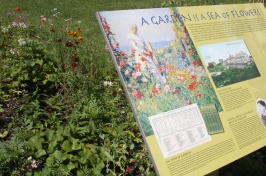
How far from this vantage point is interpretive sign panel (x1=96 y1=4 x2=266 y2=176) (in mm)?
1852

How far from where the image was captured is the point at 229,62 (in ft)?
7.89

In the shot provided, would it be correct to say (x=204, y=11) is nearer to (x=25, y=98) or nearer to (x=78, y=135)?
(x=78, y=135)

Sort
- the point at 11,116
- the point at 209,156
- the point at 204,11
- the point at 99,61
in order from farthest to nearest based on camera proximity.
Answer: the point at 99,61 → the point at 11,116 → the point at 204,11 → the point at 209,156

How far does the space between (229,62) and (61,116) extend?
166 cm

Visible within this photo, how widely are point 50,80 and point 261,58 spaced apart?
204 cm

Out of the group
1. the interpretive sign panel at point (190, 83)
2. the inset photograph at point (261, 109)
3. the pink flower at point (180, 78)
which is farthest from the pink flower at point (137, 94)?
the inset photograph at point (261, 109)

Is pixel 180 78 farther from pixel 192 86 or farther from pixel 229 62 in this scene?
pixel 229 62

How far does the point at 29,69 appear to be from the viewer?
3.69 metres

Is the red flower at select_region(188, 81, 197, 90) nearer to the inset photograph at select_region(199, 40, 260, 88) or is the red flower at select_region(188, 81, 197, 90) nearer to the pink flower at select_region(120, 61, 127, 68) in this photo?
the inset photograph at select_region(199, 40, 260, 88)

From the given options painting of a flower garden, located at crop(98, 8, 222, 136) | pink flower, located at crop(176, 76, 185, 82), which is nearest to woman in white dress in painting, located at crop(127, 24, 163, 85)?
painting of a flower garden, located at crop(98, 8, 222, 136)

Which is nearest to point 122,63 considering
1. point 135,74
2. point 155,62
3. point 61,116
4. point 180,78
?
point 135,74

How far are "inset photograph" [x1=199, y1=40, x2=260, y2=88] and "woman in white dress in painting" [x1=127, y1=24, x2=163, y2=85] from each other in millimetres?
443

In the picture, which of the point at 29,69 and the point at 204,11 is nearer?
the point at 204,11

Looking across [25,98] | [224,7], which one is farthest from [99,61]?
[224,7]
